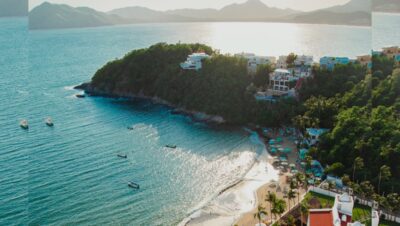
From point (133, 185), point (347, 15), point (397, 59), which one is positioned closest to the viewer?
point (133, 185)

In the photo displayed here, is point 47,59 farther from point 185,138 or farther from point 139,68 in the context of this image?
point 185,138

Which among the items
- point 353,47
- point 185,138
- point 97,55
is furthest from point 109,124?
point 353,47

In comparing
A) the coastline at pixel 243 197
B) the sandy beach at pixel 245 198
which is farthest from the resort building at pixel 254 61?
the sandy beach at pixel 245 198

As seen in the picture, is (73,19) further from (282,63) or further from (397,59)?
(397,59)

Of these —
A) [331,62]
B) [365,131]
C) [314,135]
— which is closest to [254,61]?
[331,62]

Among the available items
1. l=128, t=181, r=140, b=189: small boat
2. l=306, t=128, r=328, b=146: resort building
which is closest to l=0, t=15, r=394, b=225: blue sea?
l=128, t=181, r=140, b=189: small boat
